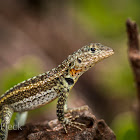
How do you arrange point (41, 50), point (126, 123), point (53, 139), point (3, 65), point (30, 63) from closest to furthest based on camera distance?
point (53, 139) → point (30, 63) → point (126, 123) → point (3, 65) → point (41, 50)

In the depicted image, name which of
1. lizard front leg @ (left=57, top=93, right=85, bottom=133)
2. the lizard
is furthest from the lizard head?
lizard front leg @ (left=57, top=93, right=85, bottom=133)

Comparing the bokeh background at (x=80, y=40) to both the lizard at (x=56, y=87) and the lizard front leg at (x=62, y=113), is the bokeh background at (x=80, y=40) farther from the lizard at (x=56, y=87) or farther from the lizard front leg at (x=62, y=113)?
the lizard at (x=56, y=87)

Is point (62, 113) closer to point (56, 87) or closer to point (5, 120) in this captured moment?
point (56, 87)

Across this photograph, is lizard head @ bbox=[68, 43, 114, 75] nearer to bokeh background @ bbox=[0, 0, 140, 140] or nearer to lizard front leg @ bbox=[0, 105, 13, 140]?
lizard front leg @ bbox=[0, 105, 13, 140]

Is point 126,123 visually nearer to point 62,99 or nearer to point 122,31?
point 62,99

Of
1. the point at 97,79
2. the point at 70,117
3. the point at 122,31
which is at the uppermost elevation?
the point at 122,31

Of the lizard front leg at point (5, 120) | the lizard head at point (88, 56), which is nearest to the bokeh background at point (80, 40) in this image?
the lizard head at point (88, 56)

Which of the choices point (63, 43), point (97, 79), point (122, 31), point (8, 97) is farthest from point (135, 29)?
point (122, 31)

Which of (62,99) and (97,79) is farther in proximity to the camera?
(97,79)
